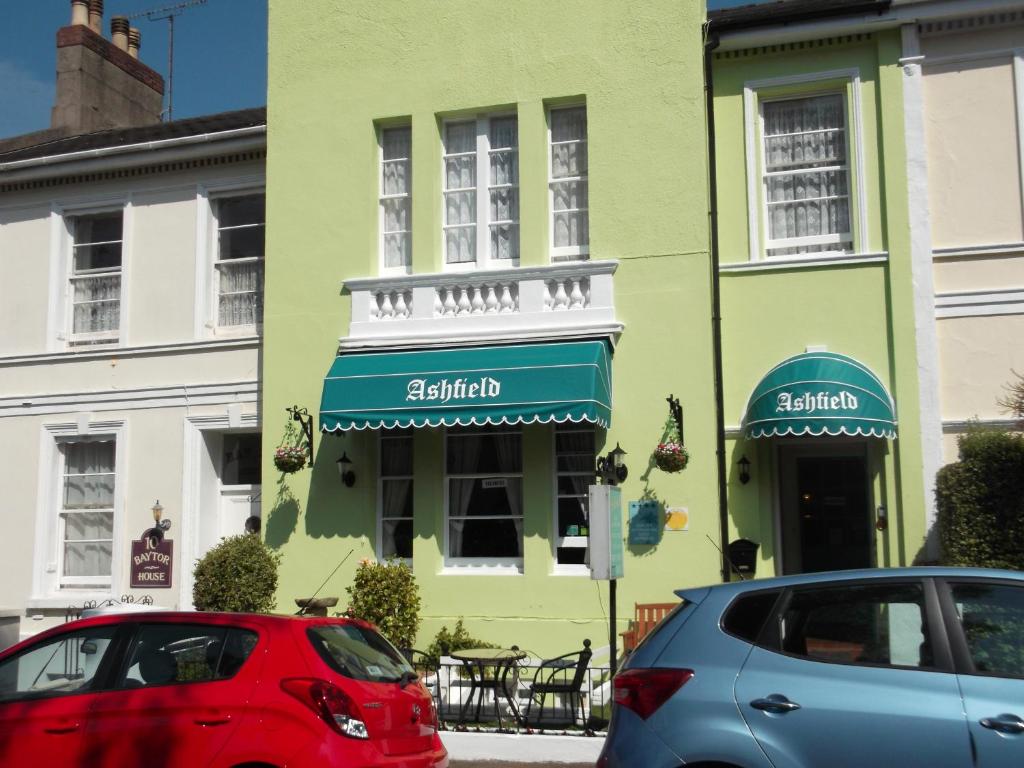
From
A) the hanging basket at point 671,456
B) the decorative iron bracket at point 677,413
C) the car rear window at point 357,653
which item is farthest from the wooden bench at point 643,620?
the car rear window at point 357,653

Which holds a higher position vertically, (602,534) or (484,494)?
(484,494)

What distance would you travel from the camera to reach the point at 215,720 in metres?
6.93

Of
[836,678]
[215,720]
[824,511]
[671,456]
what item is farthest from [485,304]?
[836,678]

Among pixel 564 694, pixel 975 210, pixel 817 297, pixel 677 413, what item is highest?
pixel 975 210

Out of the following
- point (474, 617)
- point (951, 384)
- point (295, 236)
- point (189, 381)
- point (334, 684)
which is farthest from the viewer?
point (189, 381)

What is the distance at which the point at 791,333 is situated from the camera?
13305mm

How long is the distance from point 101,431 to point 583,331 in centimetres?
758

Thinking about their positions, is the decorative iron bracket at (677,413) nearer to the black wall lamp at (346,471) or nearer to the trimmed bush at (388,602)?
the trimmed bush at (388,602)

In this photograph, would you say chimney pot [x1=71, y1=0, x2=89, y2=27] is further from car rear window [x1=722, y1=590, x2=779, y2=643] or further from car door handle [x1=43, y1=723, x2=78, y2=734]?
car rear window [x1=722, y1=590, x2=779, y2=643]

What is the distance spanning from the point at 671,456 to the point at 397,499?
3.78m

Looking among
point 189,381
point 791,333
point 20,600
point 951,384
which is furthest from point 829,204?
point 20,600

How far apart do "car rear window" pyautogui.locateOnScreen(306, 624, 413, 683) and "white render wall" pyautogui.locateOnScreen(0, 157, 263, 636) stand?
8.13m

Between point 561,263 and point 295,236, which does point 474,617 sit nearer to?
point 561,263

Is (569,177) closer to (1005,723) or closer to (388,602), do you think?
(388,602)
